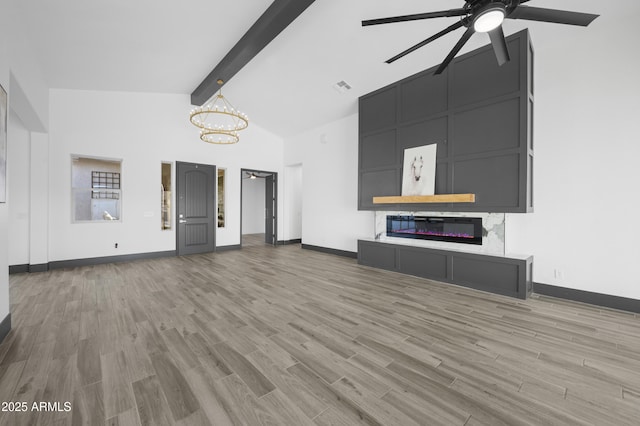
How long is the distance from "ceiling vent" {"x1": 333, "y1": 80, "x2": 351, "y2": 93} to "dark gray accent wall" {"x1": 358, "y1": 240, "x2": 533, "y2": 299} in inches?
134

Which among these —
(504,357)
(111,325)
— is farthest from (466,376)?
(111,325)

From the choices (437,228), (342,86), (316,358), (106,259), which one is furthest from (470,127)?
(106,259)

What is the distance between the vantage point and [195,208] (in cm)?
745

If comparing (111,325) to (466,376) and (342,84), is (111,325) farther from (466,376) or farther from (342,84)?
(342,84)

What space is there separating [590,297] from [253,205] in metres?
11.2

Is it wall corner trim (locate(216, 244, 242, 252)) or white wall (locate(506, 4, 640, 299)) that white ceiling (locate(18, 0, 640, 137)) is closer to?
white wall (locate(506, 4, 640, 299))

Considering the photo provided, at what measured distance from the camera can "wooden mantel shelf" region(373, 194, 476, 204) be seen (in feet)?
13.8

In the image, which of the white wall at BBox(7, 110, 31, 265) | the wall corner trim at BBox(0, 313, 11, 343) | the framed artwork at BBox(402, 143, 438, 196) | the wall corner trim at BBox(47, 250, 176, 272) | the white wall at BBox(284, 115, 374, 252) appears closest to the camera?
the wall corner trim at BBox(0, 313, 11, 343)

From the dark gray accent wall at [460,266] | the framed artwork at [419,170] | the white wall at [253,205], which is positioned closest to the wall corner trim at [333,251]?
the dark gray accent wall at [460,266]

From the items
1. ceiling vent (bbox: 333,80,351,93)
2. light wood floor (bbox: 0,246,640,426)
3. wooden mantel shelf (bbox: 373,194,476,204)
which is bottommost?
light wood floor (bbox: 0,246,640,426)

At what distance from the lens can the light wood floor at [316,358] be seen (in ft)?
5.56

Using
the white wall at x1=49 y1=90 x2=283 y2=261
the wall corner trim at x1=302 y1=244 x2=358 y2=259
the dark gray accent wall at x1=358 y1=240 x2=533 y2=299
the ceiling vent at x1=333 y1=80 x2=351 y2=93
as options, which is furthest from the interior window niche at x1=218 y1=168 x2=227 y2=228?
the dark gray accent wall at x1=358 y1=240 x2=533 y2=299

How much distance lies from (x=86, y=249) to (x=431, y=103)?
25.7ft

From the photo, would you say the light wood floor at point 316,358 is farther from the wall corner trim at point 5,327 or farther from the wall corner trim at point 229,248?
Answer: the wall corner trim at point 229,248
